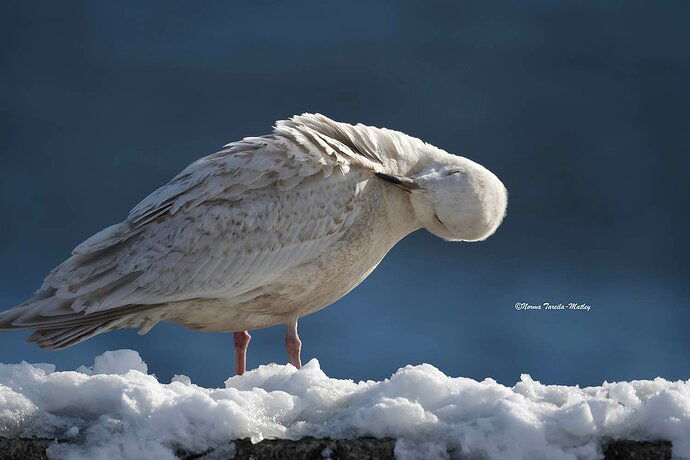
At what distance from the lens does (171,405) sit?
228 inches

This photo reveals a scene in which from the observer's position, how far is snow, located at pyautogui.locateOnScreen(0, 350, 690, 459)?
5598mm

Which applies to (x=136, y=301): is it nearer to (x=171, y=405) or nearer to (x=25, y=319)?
(x=25, y=319)

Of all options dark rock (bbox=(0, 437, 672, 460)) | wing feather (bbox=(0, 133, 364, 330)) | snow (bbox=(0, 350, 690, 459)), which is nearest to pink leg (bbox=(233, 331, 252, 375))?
wing feather (bbox=(0, 133, 364, 330))

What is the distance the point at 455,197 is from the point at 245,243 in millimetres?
1708

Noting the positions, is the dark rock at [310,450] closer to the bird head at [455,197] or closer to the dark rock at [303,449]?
the dark rock at [303,449]

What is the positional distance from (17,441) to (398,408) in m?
2.01

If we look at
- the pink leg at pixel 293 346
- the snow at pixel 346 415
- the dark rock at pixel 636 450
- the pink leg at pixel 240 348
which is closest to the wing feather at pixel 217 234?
the pink leg at pixel 293 346

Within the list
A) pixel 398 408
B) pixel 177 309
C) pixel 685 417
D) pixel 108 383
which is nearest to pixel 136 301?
pixel 177 309

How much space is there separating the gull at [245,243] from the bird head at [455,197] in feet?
0.05

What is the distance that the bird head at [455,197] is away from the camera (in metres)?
8.45

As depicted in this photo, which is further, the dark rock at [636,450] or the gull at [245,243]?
the gull at [245,243]

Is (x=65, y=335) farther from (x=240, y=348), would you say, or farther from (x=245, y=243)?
(x=240, y=348)

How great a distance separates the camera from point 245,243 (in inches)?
313

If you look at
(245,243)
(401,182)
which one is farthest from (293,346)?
(401,182)
